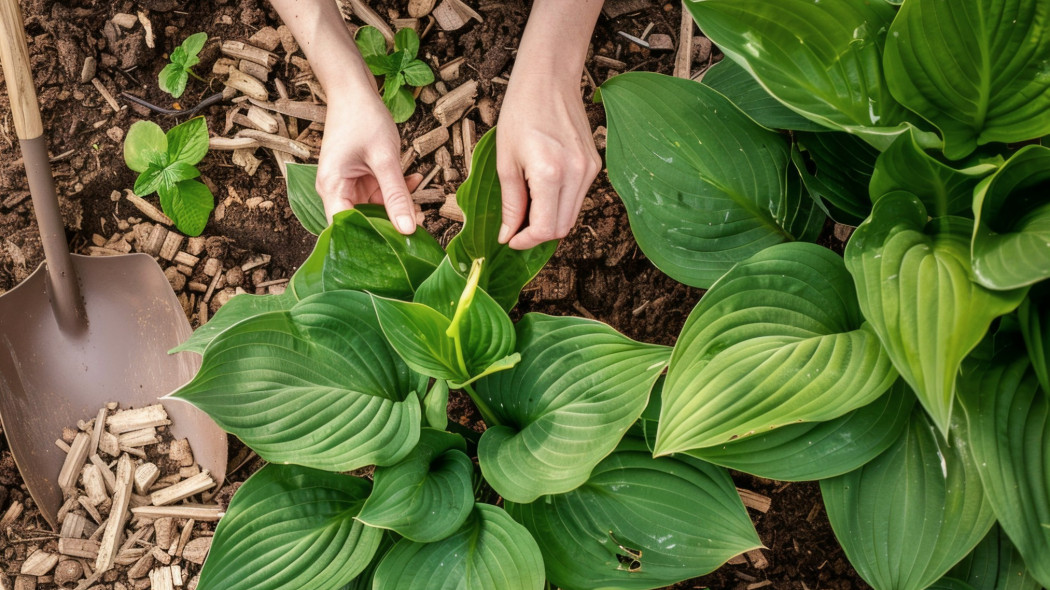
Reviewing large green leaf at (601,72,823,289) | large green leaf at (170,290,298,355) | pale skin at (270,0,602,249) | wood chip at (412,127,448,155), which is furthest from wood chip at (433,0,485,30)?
large green leaf at (170,290,298,355)

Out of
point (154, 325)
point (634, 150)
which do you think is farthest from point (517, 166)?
point (154, 325)

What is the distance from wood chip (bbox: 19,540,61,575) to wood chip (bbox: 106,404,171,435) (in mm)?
323

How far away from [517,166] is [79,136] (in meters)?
1.33

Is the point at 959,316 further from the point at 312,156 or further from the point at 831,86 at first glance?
the point at 312,156

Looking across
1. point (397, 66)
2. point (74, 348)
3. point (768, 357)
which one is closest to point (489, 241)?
point (768, 357)

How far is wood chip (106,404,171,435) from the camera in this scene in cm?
171

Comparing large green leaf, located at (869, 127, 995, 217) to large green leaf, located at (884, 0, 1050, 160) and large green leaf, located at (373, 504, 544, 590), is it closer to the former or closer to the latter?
large green leaf, located at (884, 0, 1050, 160)

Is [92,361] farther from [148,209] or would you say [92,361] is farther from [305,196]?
[305,196]

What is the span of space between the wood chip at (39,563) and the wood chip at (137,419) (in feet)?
1.06

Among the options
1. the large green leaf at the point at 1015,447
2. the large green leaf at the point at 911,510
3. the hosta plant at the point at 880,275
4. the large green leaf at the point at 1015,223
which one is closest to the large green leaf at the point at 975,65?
the hosta plant at the point at 880,275

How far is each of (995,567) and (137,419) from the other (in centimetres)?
190

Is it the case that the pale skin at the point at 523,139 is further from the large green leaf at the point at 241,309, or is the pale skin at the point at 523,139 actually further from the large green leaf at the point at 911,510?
the large green leaf at the point at 911,510

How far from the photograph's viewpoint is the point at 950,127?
122 cm

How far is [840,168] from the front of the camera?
4.33 feet
